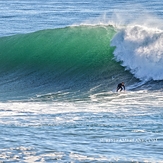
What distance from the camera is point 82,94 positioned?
812 inches

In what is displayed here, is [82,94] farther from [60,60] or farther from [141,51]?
[60,60]

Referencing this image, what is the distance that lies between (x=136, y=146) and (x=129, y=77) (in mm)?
10746

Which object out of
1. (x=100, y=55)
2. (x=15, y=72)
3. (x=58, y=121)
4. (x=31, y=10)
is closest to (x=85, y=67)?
(x=100, y=55)

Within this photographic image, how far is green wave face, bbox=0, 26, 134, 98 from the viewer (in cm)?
2372

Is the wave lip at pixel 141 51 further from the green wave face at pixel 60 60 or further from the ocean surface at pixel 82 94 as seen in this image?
the green wave face at pixel 60 60

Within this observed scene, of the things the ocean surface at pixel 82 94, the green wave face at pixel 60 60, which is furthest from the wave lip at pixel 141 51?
the green wave face at pixel 60 60

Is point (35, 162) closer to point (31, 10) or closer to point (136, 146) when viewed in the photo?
point (136, 146)

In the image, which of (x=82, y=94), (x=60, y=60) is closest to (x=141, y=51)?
(x=60, y=60)

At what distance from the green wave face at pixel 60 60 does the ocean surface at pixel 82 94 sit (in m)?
0.04

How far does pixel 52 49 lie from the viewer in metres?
29.6

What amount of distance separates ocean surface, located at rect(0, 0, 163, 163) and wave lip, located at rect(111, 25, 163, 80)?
1.7 inches

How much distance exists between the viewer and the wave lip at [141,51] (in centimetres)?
2323

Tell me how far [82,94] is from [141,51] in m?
5.32

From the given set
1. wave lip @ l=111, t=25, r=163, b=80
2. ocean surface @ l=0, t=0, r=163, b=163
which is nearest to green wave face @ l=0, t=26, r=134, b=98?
ocean surface @ l=0, t=0, r=163, b=163
